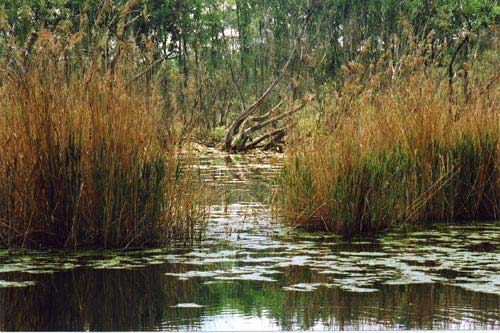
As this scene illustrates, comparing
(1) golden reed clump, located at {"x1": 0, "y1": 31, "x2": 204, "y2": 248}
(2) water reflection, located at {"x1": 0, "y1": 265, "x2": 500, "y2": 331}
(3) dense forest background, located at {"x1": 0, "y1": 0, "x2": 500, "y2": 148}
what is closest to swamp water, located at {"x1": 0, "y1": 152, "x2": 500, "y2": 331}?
(2) water reflection, located at {"x1": 0, "y1": 265, "x2": 500, "y2": 331}

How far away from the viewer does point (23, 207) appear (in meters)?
7.00

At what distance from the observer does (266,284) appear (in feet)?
19.1

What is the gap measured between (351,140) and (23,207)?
9.79ft

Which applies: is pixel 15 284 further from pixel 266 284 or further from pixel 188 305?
pixel 266 284

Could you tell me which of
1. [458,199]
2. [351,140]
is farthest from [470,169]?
[351,140]

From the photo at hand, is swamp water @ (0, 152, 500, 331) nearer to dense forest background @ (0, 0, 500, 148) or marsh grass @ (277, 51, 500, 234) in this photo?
marsh grass @ (277, 51, 500, 234)

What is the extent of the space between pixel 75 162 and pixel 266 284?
82.1 inches

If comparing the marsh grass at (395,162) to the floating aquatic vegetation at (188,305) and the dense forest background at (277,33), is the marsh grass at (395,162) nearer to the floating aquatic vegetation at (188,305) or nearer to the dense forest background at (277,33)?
the floating aquatic vegetation at (188,305)

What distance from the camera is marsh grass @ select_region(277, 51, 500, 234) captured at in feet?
26.7

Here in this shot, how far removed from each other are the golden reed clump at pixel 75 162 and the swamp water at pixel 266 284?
0.88ft

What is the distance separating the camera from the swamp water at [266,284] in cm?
488

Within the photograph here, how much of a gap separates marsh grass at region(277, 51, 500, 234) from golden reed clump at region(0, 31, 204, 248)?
1.60 metres

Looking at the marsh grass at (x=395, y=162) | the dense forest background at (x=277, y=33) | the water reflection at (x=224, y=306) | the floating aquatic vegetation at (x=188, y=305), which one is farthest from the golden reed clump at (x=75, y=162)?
the dense forest background at (x=277, y=33)

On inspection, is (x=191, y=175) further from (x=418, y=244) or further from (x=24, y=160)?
(x=418, y=244)
